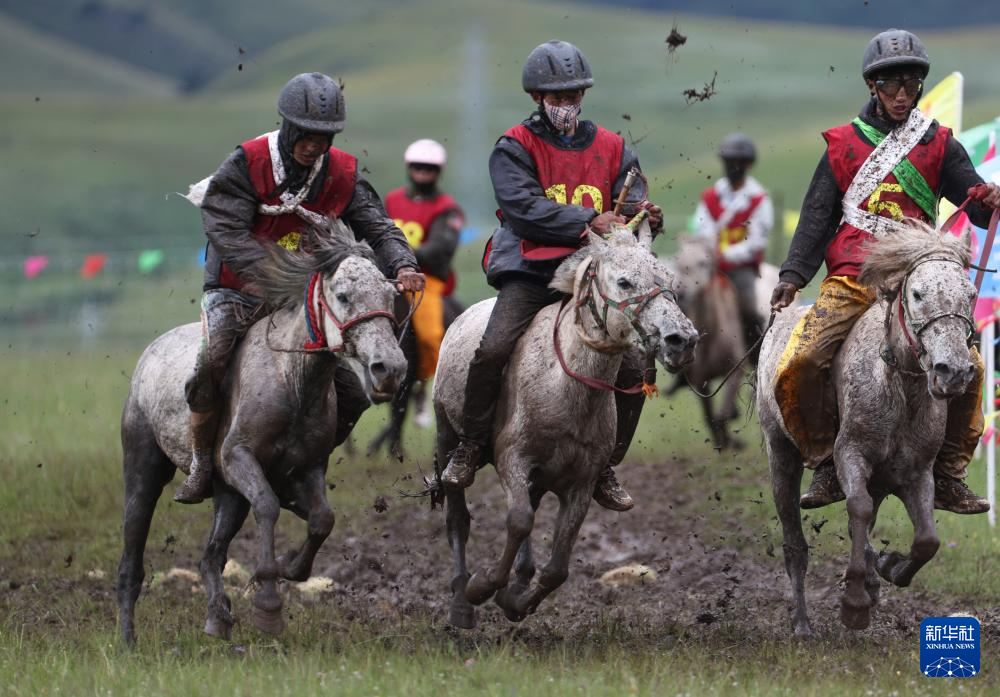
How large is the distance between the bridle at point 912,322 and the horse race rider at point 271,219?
2.42m

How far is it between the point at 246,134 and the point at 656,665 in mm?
75220

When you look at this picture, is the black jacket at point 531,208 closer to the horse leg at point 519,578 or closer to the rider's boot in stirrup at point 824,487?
the horse leg at point 519,578

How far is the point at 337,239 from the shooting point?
8.70 m

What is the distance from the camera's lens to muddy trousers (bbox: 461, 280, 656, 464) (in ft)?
29.0

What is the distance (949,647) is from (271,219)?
13.7ft

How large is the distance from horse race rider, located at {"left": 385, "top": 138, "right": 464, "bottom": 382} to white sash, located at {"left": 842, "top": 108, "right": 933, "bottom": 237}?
6459 mm

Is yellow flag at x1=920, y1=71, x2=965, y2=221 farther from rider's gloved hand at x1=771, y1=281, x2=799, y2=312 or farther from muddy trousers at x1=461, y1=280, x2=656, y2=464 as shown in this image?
muddy trousers at x1=461, y1=280, x2=656, y2=464

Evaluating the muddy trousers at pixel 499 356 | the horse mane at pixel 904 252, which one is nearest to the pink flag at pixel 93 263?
the muddy trousers at pixel 499 356

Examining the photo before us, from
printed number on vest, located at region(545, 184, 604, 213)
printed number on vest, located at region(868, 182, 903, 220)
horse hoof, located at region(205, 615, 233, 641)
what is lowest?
horse hoof, located at region(205, 615, 233, 641)

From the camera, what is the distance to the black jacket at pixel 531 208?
863 cm

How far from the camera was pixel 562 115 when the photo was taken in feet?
29.3

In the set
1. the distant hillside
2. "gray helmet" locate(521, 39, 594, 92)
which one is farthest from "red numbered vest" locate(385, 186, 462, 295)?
the distant hillside

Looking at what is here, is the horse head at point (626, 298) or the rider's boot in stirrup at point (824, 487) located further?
the rider's boot in stirrup at point (824, 487)

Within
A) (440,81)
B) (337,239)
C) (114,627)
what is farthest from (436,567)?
(440,81)
